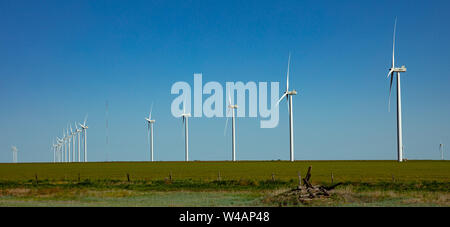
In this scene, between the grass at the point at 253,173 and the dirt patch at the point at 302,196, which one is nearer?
the dirt patch at the point at 302,196

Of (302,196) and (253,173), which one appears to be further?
(253,173)

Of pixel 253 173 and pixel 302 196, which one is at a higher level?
pixel 302 196

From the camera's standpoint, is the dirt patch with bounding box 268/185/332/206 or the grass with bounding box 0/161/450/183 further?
the grass with bounding box 0/161/450/183

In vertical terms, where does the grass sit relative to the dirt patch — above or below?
below

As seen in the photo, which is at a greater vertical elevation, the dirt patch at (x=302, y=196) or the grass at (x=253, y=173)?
the dirt patch at (x=302, y=196)
